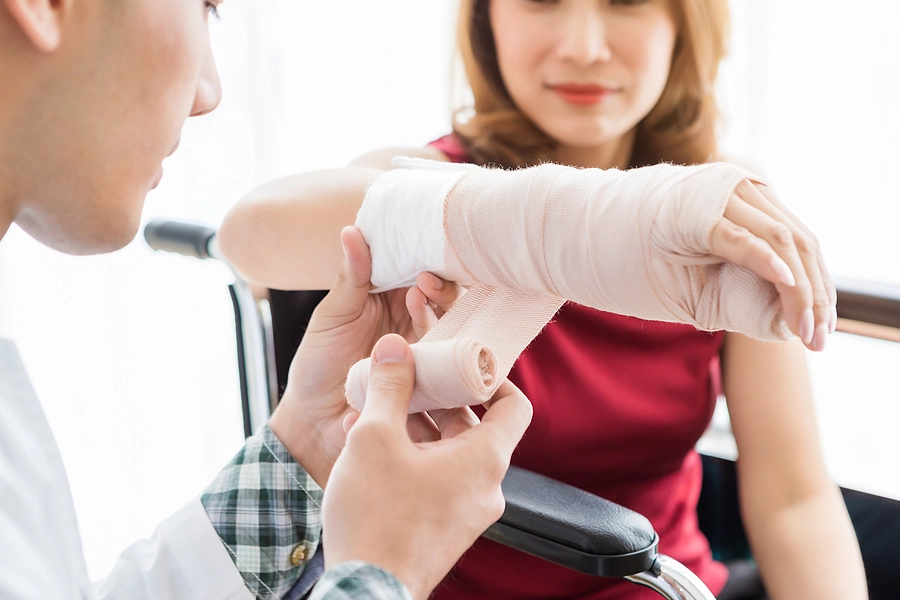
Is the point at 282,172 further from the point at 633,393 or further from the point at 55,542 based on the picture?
the point at 55,542

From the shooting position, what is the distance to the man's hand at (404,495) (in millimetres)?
510

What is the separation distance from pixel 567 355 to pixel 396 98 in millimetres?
1208

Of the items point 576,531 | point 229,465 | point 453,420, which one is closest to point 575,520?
point 576,531

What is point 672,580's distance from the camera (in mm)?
712

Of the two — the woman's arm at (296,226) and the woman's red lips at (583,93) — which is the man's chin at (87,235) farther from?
the woman's red lips at (583,93)

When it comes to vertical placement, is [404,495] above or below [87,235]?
below

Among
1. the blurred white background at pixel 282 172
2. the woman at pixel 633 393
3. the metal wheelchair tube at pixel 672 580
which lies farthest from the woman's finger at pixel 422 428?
the blurred white background at pixel 282 172

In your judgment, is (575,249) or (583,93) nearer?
(575,249)

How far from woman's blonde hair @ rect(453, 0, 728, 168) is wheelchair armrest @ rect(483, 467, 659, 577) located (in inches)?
19.8

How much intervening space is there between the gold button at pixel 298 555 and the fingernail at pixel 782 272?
538 mm

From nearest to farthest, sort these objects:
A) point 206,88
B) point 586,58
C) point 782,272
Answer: point 782,272 < point 206,88 < point 586,58

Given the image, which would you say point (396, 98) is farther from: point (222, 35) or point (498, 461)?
point (498, 461)

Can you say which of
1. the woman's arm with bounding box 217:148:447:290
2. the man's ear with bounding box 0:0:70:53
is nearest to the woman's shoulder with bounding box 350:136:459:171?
the woman's arm with bounding box 217:148:447:290

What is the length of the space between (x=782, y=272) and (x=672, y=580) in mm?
360
